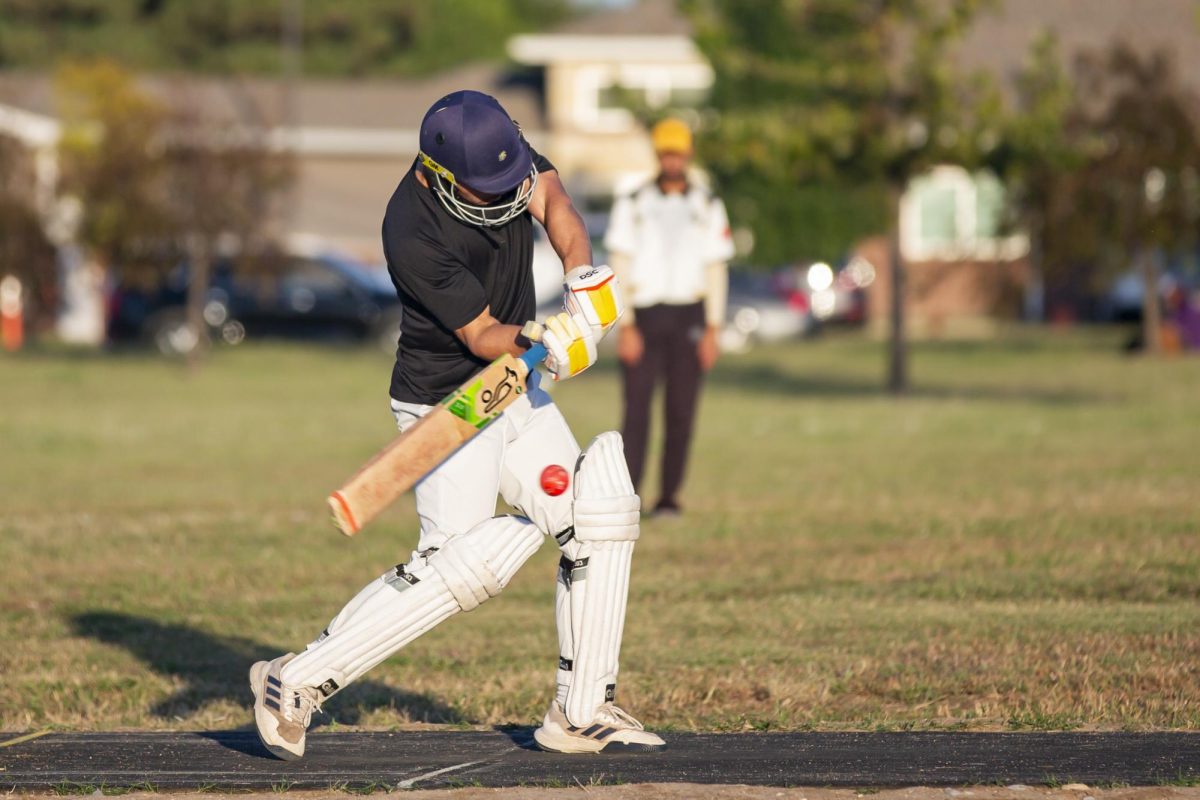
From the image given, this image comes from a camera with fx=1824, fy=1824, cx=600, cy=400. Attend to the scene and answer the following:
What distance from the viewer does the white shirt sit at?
1091cm

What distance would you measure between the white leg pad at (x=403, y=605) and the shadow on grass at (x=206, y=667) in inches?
50.7

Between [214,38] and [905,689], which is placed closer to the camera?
[905,689]

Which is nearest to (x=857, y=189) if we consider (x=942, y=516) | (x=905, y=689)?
(x=942, y=516)

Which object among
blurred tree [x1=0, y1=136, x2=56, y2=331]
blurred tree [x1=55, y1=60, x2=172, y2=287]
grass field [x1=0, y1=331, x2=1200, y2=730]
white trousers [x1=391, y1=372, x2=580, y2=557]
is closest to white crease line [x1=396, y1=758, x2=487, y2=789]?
white trousers [x1=391, y1=372, x2=580, y2=557]

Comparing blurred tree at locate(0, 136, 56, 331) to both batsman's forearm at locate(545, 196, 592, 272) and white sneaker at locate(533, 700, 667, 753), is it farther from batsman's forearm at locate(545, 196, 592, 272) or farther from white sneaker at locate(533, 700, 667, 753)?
white sneaker at locate(533, 700, 667, 753)

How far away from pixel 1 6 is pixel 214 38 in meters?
7.30

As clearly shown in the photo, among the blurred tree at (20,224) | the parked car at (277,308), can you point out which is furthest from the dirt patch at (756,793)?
the blurred tree at (20,224)

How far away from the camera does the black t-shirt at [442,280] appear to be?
5.29 meters

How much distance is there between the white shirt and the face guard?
18.3 ft

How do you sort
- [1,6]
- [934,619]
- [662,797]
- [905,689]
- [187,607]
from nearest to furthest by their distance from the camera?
[662,797]
[905,689]
[934,619]
[187,607]
[1,6]

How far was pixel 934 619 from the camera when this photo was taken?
808cm

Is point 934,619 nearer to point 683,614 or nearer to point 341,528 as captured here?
point 683,614

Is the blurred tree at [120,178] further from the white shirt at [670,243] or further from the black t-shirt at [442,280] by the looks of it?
the black t-shirt at [442,280]

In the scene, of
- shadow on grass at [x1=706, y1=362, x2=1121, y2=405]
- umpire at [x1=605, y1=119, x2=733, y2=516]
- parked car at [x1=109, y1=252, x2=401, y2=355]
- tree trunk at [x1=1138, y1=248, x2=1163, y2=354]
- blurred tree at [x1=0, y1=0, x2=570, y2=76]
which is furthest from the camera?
blurred tree at [x1=0, y1=0, x2=570, y2=76]
